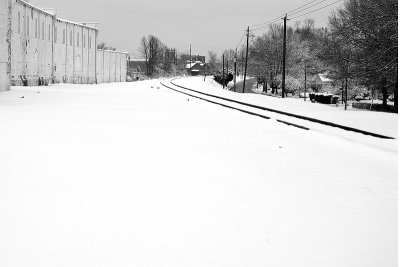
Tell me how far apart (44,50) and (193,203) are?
40.9 metres

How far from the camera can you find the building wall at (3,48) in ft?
96.0

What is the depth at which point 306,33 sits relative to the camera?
153875 mm

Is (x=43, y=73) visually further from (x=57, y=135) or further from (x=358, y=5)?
(x=57, y=135)

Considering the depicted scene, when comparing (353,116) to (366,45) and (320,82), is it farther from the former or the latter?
(320,82)

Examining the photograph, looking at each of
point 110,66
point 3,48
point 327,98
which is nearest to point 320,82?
point 327,98

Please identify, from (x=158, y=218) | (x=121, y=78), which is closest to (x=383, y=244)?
(x=158, y=218)

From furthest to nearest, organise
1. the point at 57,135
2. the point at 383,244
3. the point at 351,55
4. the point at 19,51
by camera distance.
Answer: the point at 351,55, the point at 19,51, the point at 57,135, the point at 383,244

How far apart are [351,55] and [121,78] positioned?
4157 cm

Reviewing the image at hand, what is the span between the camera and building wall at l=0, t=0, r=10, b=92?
29.2 metres

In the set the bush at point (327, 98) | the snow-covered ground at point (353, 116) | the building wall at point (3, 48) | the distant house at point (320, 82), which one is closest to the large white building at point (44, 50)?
the building wall at point (3, 48)

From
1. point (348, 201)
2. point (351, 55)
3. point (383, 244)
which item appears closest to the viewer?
point (383, 244)

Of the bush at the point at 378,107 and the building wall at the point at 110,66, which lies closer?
the bush at the point at 378,107

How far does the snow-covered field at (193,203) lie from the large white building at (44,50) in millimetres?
22331

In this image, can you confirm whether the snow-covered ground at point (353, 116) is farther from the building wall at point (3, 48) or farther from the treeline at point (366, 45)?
the building wall at point (3, 48)
